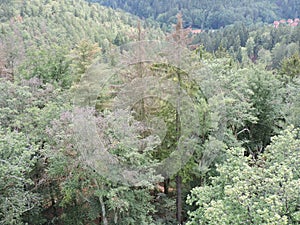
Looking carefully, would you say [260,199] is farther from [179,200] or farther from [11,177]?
[11,177]

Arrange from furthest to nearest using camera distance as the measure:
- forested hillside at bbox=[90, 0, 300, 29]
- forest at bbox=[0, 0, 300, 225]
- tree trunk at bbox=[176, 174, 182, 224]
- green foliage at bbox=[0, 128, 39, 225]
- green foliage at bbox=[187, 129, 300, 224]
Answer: forested hillside at bbox=[90, 0, 300, 29], tree trunk at bbox=[176, 174, 182, 224], green foliage at bbox=[0, 128, 39, 225], forest at bbox=[0, 0, 300, 225], green foliage at bbox=[187, 129, 300, 224]

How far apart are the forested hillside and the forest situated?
14275 centimetres

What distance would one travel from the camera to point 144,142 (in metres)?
12.3

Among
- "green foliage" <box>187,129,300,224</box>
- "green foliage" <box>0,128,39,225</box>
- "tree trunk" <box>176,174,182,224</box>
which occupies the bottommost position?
"tree trunk" <box>176,174,182,224</box>

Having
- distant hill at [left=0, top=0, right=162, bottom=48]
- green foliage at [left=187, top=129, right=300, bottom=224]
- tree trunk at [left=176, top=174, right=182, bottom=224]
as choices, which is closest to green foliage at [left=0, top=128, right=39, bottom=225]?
green foliage at [left=187, top=129, right=300, bottom=224]

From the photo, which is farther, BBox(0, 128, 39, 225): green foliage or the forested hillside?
the forested hillside

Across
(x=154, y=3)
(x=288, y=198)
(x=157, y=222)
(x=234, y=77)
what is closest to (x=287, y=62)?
(x=234, y=77)

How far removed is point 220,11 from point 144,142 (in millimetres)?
165541

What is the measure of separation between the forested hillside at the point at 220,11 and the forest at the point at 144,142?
143 meters

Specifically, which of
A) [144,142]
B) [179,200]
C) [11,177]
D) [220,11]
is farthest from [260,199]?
[220,11]

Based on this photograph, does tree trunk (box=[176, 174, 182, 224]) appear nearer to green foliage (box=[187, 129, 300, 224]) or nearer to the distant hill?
green foliage (box=[187, 129, 300, 224])

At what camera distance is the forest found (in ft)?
33.2

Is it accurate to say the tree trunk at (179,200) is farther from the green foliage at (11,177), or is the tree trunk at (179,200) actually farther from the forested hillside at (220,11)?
the forested hillside at (220,11)

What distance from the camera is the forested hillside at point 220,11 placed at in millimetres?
161125
